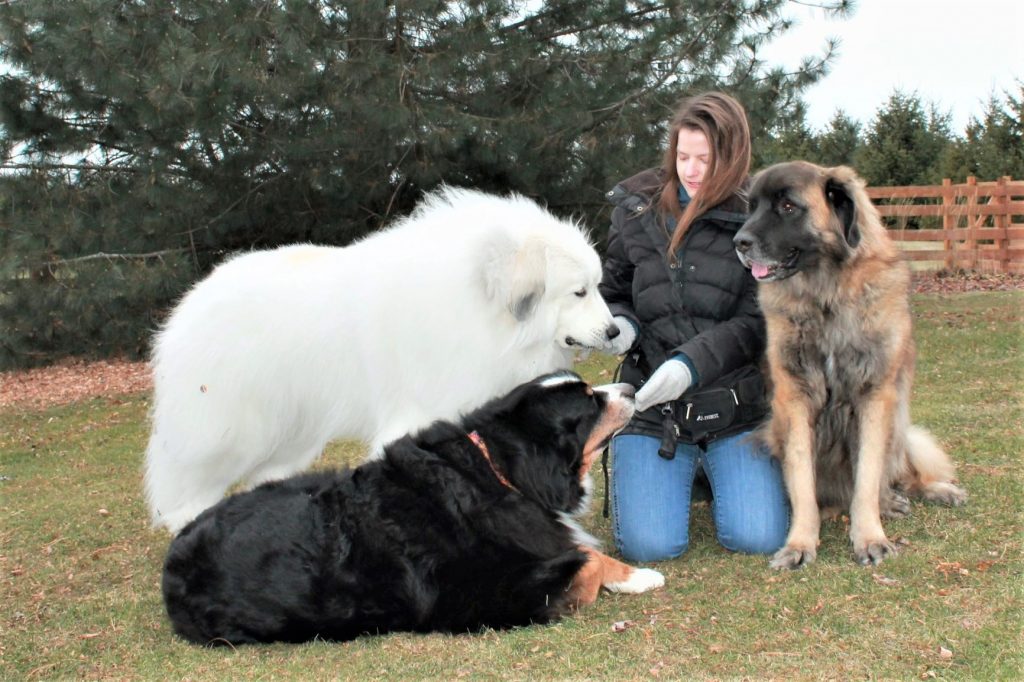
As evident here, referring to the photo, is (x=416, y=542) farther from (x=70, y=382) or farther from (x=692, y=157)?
(x=70, y=382)

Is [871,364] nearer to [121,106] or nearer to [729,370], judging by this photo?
[729,370]

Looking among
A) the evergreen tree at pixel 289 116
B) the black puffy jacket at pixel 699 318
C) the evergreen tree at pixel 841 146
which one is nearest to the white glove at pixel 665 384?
the black puffy jacket at pixel 699 318

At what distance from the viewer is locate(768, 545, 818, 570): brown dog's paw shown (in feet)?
13.6

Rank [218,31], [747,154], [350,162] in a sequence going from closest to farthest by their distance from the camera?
1. [747,154]
2. [218,31]
3. [350,162]

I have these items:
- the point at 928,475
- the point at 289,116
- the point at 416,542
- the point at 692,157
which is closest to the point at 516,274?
the point at 692,157

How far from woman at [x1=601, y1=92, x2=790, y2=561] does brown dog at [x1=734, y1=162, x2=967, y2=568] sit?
30 cm

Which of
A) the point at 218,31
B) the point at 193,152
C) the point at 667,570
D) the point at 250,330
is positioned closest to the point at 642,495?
the point at 667,570

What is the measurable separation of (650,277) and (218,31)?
22.3 ft

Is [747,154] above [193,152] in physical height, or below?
below

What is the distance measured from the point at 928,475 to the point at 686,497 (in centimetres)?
128

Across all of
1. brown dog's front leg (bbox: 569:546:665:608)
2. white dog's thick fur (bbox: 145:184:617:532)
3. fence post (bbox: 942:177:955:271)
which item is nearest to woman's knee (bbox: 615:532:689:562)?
brown dog's front leg (bbox: 569:546:665:608)

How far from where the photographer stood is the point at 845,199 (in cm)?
412

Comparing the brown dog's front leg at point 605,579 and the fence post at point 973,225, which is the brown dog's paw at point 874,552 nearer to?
the brown dog's front leg at point 605,579

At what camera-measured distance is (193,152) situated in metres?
12.0
